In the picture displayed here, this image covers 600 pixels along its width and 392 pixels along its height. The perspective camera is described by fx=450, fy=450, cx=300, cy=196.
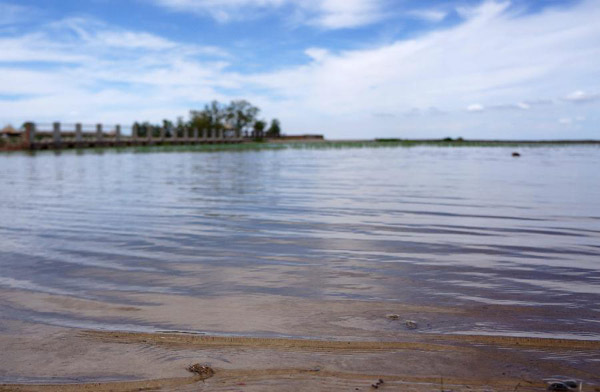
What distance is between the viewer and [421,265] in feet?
13.3

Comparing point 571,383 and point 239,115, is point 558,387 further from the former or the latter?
point 239,115

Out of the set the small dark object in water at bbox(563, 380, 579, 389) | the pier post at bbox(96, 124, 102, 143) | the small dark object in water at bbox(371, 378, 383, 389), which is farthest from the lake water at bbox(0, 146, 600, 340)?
the pier post at bbox(96, 124, 102, 143)

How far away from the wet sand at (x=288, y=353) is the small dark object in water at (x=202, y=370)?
36mm

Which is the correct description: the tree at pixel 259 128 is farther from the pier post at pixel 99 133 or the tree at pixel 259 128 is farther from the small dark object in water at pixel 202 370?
the small dark object in water at pixel 202 370

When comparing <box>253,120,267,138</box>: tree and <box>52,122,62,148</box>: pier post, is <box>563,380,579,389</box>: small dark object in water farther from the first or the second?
<box>253,120,267,138</box>: tree

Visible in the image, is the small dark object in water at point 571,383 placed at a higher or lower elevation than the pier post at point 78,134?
lower

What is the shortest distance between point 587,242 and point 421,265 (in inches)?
91.9

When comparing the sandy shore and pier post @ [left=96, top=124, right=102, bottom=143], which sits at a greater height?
pier post @ [left=96, top=124, right=102, bottom=143]

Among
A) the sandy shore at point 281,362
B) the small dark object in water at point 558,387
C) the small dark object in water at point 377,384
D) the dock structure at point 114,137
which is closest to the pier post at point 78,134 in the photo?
the dock structure at point 114,137

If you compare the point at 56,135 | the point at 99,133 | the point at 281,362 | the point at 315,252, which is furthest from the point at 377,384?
the point at 99,133

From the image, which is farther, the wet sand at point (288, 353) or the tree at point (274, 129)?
the tree at point (274, 129)

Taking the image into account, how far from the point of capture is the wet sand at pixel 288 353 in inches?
78.7

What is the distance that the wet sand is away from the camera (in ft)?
6.56

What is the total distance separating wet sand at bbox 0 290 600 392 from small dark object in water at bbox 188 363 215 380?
0.04 meters
